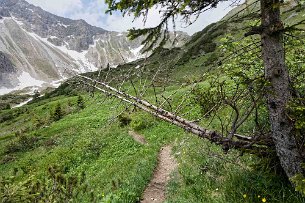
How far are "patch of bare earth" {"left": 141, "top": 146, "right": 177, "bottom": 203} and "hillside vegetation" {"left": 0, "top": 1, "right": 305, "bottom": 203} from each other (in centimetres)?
27

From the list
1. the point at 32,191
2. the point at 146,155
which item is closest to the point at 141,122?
the point at 146,155

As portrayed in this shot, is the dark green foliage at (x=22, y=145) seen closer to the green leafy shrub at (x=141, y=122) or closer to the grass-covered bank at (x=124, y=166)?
the grass-covered bank at (x=124, y=166)

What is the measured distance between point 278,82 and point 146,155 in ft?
37.2

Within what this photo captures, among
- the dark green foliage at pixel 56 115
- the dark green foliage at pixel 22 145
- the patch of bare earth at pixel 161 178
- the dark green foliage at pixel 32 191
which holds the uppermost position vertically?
the dark green foliage at pixel 32 191

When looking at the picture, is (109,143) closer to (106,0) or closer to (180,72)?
(106,0)

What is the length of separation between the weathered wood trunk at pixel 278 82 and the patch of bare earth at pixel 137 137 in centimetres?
1506

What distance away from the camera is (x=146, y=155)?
16781 millimetres

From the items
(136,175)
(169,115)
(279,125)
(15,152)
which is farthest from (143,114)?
(279,125)

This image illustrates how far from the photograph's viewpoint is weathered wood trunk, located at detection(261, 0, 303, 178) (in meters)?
6.13

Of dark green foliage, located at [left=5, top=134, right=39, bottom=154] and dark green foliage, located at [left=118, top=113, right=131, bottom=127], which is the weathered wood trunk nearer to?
dark green foliage, located at [left=118, top=113, right=131, bottom=127]

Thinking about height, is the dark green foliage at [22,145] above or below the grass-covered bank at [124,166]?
below

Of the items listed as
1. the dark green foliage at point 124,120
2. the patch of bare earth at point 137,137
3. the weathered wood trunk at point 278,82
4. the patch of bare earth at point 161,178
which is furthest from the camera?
the dark green foliage at point 124,120

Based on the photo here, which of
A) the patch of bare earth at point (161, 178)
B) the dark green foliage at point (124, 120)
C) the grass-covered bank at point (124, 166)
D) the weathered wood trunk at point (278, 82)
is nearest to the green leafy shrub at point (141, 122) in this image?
the grass-covered bank at point (124, 166)

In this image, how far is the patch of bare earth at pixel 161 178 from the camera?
38.1 ft
